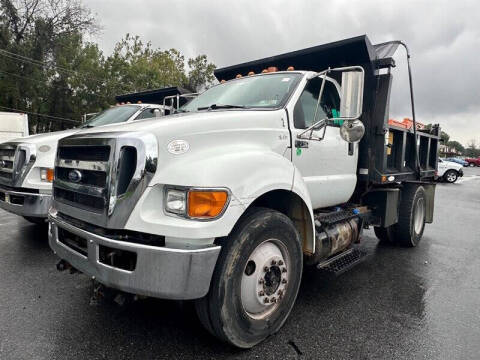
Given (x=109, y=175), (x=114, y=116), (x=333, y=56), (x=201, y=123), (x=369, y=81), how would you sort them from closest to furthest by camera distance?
(x=109, y=175) → (x=201, y=123) → (x=333, y=56) → (x=369, y=81) → (x=114, y=116)

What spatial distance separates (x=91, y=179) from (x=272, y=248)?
4.79 feet

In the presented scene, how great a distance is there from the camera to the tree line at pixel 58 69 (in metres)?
26.8

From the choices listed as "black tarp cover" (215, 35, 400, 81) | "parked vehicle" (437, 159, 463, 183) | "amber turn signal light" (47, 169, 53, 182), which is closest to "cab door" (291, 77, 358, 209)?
"black tarp cover" (215, 35, 400, 81)

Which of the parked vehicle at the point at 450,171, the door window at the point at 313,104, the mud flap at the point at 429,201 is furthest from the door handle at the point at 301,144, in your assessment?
the parked vehicle at the point at 450,171

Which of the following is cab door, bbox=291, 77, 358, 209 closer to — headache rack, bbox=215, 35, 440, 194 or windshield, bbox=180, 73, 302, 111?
windshield, bbox=180, 73, 302, 111

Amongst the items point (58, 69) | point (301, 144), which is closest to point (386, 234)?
point (301, 144)

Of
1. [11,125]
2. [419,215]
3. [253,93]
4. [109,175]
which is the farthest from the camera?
[11,125]

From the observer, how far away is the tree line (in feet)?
88.0

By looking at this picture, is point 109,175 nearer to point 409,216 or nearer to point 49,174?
point 49,174

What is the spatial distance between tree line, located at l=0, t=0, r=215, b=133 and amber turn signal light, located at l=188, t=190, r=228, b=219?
2775 centimetres

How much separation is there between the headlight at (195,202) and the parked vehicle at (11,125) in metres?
14.5

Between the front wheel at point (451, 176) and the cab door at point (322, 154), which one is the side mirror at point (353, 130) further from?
the front wheel at point (451, 176)

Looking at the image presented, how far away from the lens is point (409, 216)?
5414 millimetres

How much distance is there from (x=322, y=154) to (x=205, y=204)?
182 cm
